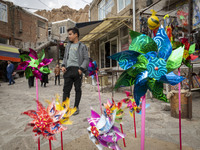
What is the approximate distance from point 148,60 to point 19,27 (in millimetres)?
19696

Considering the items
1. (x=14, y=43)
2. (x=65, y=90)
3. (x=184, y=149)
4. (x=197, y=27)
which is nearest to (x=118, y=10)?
(x=197, y=27)

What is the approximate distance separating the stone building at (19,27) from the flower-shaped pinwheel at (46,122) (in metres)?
16.6

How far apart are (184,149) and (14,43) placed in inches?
728

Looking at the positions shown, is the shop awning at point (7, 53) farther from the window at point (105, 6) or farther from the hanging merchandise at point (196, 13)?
the hanging merchandise at point (196, 13)

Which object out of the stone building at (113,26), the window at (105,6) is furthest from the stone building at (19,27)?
the window at (105,6)

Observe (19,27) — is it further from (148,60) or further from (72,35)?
(148,60)

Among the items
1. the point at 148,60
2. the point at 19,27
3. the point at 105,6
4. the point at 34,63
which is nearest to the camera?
the point at 148,60

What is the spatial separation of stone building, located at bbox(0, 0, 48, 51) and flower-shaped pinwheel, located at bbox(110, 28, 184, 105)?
670 inches

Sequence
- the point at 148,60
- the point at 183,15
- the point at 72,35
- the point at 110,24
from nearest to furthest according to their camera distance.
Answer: the point at 148,60, the point at 72,35, the point at 183,15, the point at 110,24

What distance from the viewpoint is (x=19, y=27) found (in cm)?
1678

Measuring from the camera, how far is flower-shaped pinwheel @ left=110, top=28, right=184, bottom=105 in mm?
855

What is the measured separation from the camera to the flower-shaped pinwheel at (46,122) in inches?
39.8

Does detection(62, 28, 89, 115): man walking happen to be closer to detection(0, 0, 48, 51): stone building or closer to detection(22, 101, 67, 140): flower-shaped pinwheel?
detection(22, 101, 67, 140): flower-shaped pinwheel

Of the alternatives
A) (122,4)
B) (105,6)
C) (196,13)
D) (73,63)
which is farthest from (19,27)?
(196,13)
